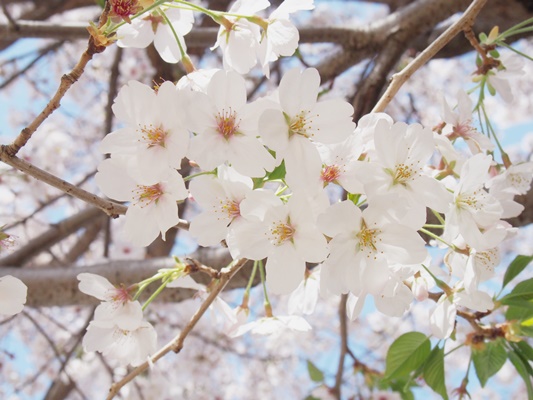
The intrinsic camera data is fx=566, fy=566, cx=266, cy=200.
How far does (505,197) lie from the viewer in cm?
83

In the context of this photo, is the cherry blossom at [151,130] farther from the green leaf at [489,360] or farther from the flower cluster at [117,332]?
the green leaf at [489,360]

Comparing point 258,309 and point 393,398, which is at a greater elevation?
point 393,398

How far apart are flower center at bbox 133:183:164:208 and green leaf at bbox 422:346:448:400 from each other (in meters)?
0.55

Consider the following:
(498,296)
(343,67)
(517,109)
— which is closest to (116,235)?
(343,67)

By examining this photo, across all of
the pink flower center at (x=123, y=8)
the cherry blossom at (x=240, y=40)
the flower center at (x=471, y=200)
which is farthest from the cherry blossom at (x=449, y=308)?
A: the pink flower center at (x=123, y=8)

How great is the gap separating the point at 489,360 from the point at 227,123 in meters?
0.62

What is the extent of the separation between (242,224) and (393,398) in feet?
4.87

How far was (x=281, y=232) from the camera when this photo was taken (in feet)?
2.21

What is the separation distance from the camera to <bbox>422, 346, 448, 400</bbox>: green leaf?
37.4 inches

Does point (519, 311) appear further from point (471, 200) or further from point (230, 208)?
point (230, 208)

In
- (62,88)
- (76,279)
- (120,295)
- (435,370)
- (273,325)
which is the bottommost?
(76,279)

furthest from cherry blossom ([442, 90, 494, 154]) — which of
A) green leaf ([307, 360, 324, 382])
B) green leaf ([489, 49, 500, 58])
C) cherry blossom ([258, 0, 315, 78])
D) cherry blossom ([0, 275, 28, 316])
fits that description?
green leaf ([307, 360, 324, 382])

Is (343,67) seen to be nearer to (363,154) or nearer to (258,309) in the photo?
(363,154)

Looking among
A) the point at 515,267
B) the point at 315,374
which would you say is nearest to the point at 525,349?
the point at 515,267
